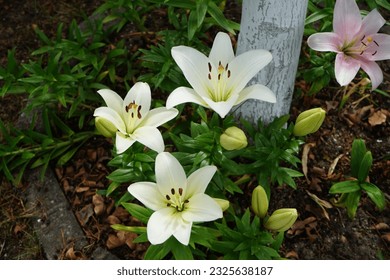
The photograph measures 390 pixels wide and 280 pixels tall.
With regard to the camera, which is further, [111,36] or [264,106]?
[111,36]

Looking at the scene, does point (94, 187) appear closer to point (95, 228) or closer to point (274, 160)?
point (95, 228)

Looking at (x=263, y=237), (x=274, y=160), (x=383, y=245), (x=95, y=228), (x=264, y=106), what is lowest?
(x=95, y=228)

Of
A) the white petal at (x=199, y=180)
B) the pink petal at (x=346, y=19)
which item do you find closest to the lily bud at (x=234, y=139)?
the white petal at (x=199, y=180)

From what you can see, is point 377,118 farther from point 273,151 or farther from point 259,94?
point 259,94

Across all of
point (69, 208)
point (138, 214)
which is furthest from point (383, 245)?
point (69, 208)

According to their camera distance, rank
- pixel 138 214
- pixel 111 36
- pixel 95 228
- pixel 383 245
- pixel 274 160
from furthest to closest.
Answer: pixel 111 36, pixel 95 228, pixel 383 245, pixel 274 160, pixel 138 214

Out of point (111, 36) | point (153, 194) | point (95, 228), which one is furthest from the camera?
point (111, 36)

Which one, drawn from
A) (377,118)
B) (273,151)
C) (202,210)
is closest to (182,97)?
(202,210)
